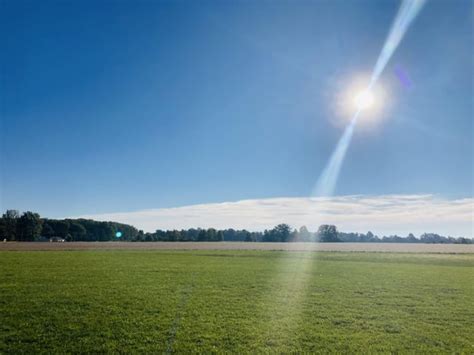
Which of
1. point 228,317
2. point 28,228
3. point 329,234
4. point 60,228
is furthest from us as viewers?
point 60,228

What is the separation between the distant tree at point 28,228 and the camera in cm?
15788

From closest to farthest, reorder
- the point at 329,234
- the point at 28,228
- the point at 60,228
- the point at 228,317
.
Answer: the point at 228,317, the point at 28,228, the point at 329,234, the point at 60,228

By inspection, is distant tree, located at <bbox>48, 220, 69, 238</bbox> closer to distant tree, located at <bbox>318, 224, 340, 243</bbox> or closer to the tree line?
the tree line

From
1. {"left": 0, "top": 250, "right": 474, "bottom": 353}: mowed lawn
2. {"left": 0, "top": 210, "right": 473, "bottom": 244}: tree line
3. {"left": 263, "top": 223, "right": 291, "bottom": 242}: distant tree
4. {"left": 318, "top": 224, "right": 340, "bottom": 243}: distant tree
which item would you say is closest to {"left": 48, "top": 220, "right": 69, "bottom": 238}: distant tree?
{"left": 0, "top": 210, "right": 473, "bottom": 244}: tree line

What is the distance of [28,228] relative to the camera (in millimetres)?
157875

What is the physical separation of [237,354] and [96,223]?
183 metres

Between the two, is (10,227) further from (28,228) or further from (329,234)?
(329,234)

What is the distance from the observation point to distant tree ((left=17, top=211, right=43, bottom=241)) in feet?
518

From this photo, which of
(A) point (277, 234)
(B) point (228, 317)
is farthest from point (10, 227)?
(B) point (228, 317)

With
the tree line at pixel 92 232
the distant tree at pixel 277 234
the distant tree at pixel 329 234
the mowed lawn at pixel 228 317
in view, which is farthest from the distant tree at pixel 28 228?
the mowed lawn at pixel 228 317

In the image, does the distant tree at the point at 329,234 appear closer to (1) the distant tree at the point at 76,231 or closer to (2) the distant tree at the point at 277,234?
(2) the distant tree at the point at 277,234

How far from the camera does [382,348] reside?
447 inches

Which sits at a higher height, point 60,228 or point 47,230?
point 60,228

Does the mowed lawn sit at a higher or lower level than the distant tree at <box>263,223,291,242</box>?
lower
